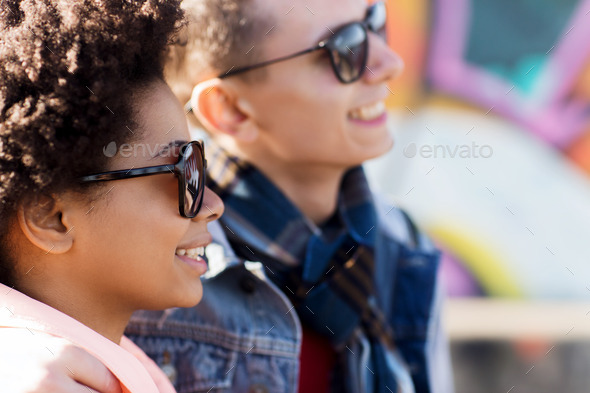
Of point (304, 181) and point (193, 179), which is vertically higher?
point (304, 181)

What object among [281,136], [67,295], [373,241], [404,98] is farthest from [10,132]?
[404,98]

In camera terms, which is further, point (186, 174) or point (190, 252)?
point (190, 252)

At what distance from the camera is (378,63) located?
7.18 feet

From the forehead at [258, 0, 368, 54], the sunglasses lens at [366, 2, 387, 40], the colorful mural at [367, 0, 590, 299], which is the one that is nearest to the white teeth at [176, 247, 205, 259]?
the forehead at [258, 0, 368, 54]

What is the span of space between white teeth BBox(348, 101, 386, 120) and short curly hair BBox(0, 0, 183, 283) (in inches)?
38.0

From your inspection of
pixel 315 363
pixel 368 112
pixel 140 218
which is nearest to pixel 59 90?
pixel 140 218

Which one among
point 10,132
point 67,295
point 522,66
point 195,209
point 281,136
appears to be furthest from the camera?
point 522,66

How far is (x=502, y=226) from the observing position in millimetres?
4141

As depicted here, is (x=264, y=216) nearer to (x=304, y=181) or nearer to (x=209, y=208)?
(x=304, y=181)

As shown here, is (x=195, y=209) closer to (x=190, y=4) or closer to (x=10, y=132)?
(x=10, y=132)

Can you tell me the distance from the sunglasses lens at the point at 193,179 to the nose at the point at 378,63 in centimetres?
86

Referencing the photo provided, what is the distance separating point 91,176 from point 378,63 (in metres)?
1.17

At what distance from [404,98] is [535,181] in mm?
946

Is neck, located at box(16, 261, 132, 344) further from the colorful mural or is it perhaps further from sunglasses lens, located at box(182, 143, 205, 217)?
Answer: the colorful mural
